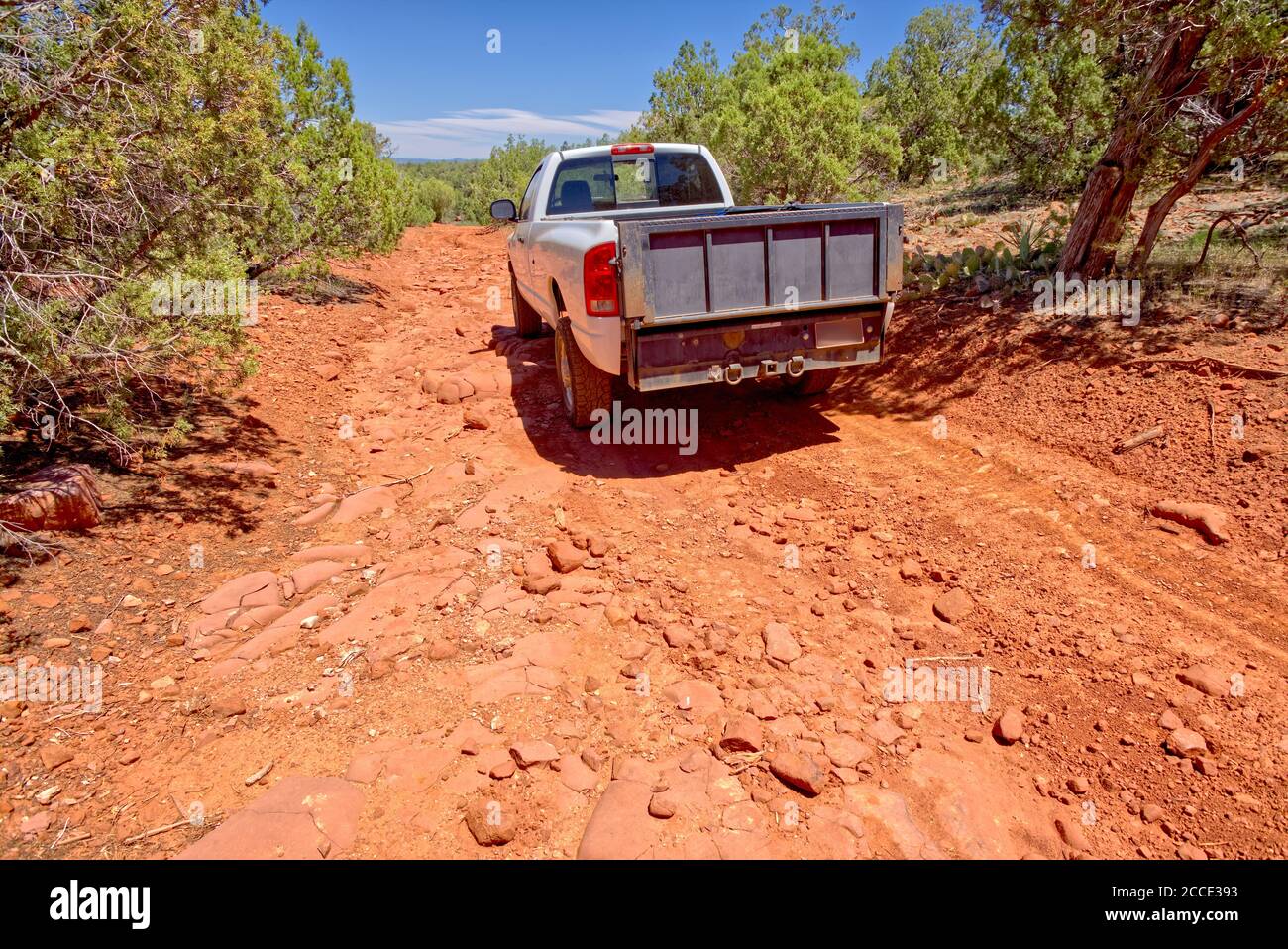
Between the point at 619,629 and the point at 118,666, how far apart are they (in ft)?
7.92

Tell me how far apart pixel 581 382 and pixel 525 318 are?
3.17m

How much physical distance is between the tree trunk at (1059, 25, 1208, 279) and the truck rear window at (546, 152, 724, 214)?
3332 millimetres

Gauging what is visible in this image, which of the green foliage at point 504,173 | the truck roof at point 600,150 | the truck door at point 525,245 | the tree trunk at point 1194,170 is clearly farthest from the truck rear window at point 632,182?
the green foliage at point 504,173

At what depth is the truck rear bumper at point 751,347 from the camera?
4684mm

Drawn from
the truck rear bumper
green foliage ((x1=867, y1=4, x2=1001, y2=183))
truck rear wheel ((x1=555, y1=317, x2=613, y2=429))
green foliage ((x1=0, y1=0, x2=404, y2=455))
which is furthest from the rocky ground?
green foliage ((x1=867, y1=4, x2=1001, y2=183))

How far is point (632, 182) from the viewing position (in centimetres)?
697

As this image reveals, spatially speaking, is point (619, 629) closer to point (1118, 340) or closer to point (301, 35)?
point (1118, 340)

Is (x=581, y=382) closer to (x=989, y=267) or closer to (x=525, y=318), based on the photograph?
(x=525, y=318)

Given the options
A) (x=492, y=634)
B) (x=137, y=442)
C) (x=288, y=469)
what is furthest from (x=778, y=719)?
(x=137, y=442)

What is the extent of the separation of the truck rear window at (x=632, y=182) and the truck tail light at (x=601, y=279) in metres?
2.38

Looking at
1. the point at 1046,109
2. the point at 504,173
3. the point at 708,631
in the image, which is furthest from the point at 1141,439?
the point at 504,173

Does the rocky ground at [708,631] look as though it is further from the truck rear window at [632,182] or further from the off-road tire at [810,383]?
the truck rear window at [632,182]

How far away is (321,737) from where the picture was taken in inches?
116

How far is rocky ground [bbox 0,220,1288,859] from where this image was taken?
8.29 feet
